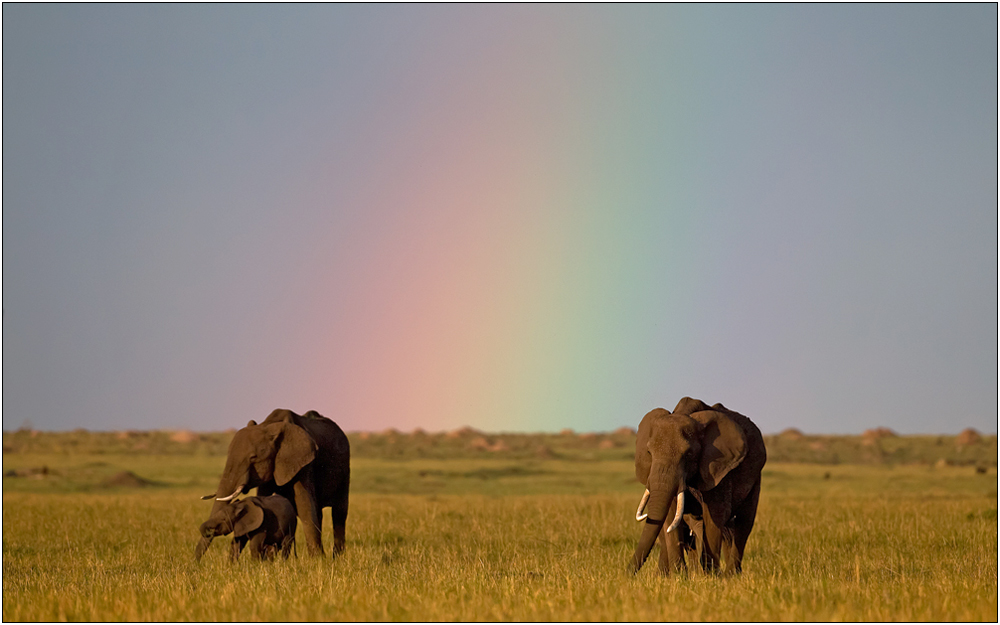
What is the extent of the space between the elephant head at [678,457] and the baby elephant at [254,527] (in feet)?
16.9

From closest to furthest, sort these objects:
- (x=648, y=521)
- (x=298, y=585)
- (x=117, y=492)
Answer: (x=298, y=585) → (x=648, y=521) → (x=117, y=492)

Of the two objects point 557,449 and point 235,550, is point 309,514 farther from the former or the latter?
point 557,449

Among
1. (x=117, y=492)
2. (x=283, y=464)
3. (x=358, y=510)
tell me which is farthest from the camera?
(x=117, y=492)

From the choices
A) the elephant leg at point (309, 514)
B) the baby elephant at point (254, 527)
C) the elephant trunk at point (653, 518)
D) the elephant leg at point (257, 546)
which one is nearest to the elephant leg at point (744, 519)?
the elephant trunk at point (653, 518)

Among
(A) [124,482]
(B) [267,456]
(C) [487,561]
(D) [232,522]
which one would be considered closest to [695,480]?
(C) [487,561]

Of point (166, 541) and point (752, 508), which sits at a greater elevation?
point (752, 508)

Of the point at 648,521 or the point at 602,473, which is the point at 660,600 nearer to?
the point at 648,521

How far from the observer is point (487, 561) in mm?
15430

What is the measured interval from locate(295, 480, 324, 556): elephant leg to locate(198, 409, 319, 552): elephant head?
33 cm

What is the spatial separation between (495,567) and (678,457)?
9.58 ft

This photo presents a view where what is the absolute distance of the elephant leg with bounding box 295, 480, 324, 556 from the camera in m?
16.3

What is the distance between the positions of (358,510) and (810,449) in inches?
1935

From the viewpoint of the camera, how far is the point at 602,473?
47.6 meters

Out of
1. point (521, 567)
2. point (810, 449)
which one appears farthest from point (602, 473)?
point (521, 567)
